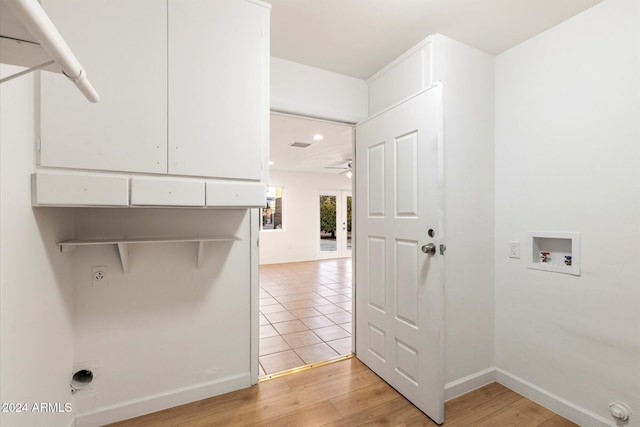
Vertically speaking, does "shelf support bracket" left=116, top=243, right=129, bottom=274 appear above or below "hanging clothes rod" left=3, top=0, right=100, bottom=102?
below

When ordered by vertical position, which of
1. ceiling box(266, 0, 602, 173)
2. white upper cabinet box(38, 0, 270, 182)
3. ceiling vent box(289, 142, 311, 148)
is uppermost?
ceiling box(266, 0, 602, 173)

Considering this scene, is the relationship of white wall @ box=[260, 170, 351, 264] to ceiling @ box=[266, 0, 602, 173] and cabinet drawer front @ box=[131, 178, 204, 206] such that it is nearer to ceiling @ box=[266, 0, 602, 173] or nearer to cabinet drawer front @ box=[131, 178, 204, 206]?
ceiling @ box=[266, 0, 602, 173]

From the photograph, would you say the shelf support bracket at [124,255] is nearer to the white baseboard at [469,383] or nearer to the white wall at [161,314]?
the white wall at [161,314]

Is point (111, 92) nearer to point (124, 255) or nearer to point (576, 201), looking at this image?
point (124, 255)

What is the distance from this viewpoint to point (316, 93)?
239 cm

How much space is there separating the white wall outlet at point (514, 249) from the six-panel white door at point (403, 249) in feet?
2.54

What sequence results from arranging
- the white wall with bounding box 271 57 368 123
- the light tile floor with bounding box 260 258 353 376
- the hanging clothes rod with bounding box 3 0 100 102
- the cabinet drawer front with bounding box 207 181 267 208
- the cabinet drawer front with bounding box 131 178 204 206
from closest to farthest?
the hanging clothes rod with bounding box 3 0 100 102 → the cabinet drawer front with bounding box 131 178 204 206 → the cabinet drawer front with bounding box 207 181 267 208 → the white wall with bounding box 271 57 368 123 → the light tile floor with bounding box 260 258 353 376

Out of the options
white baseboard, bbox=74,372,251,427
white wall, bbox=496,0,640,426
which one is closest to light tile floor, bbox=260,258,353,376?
white baseboard, bbox=74,372,251,427

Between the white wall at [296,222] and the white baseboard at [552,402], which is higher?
the white wall at [296,222]

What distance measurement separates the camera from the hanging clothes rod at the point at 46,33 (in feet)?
1.54

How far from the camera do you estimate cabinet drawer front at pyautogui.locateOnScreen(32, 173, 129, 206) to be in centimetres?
121

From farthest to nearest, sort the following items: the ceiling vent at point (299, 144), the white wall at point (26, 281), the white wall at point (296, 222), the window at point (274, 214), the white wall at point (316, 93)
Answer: the window at point (274, 214) → the white wall at point (296, 222) → the ceiling vent at point (299, 144) → the white wall at point (316, 93) → the white wall at point (26, 281)

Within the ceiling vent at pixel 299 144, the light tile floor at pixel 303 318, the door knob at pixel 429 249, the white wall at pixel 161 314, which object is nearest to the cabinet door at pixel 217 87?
the white wall at pixel 161 314

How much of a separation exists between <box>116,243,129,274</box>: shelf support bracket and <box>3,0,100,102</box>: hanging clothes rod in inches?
45.8
